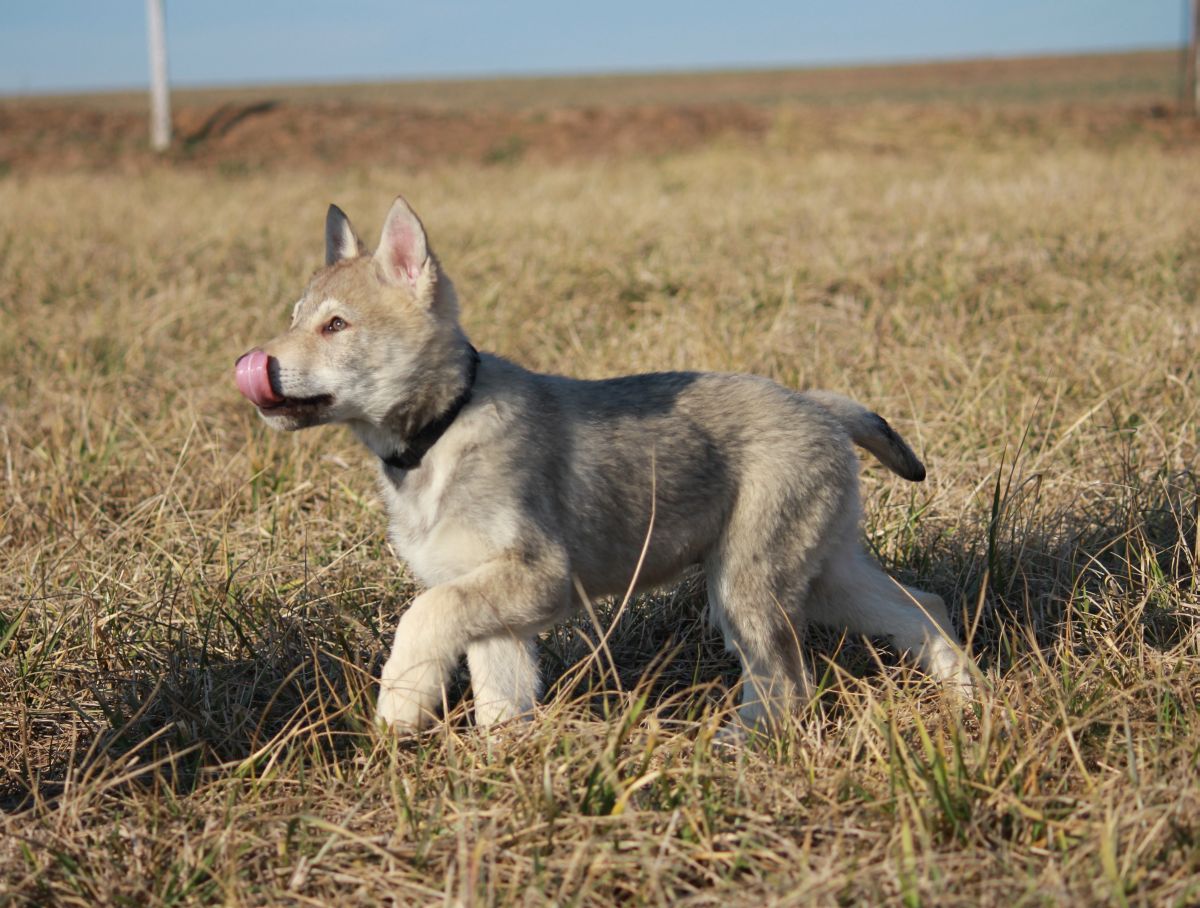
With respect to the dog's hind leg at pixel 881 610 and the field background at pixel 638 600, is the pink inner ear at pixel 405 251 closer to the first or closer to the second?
the field background at pixel 638 600

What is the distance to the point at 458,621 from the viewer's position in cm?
296

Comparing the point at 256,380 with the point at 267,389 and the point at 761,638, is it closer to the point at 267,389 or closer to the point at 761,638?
the point at 267,389

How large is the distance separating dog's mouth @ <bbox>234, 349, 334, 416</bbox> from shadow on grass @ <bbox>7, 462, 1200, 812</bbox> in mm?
682

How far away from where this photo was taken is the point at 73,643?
393cm

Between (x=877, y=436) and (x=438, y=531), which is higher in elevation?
(x=877, y=436)

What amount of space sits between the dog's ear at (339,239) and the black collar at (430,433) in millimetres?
661

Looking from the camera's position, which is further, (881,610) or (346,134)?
(346,134)

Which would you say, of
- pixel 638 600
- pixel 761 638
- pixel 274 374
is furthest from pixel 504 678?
pixel 274 374

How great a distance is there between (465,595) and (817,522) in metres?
1.09

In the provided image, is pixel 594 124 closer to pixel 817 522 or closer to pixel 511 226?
pixel 511 226

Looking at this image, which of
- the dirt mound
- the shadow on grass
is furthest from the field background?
the dirt mound

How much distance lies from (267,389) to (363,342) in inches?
11.3

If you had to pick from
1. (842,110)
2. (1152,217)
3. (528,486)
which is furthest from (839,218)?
(842,110)

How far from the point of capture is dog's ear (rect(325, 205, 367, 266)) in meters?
3.78
